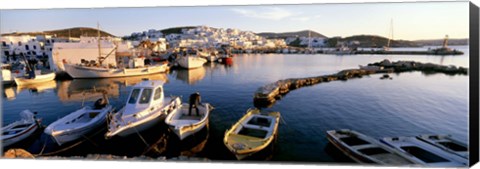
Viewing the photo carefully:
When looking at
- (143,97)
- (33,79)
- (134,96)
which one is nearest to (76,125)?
(134,96)

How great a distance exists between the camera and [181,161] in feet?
17.3

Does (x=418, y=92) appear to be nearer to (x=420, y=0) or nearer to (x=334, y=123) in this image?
(x=334, y=123)

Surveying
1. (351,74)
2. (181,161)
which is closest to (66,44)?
(181,161)

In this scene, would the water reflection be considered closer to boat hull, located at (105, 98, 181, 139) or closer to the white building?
the white building

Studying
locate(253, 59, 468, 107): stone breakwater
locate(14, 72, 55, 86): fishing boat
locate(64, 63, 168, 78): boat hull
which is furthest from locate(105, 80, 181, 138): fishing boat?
locate(64, 63, 168, 78): boat hull

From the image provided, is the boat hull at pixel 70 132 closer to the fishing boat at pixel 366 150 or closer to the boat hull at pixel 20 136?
the boat hull at pixel 20 136

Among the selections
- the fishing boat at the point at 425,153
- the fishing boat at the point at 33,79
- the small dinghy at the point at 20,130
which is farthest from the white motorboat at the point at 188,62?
the fishing boat at the point at 425,153

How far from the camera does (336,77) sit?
55.3 ft

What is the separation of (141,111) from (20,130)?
318cm

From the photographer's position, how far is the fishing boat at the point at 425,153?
479 cm

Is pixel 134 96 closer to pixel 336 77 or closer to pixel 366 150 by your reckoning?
pixel 366 150

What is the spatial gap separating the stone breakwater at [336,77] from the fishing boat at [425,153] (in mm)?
1620

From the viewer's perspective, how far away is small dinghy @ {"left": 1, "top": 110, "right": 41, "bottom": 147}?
6273mm

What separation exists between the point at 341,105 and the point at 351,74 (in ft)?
29.5
